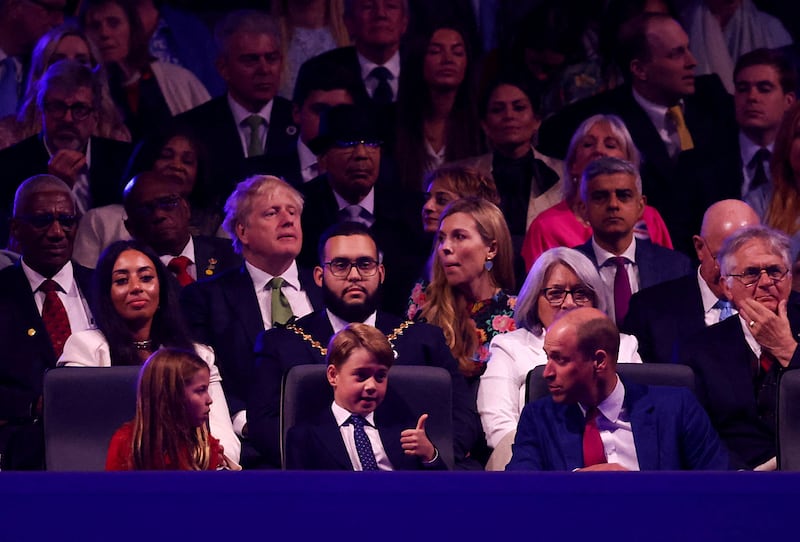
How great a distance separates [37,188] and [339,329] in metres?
1.05

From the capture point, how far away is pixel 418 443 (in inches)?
147

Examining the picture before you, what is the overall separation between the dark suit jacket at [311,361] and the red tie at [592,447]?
49 cm

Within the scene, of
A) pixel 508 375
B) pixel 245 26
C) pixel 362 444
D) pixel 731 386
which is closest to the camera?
pixel 362 444

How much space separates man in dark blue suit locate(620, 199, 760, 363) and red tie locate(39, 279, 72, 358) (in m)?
1.61

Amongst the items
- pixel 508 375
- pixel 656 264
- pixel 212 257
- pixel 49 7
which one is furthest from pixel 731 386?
pixel 49 7

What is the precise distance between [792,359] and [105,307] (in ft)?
6.01

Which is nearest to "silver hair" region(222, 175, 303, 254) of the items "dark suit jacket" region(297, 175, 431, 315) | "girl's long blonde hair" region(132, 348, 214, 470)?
"dark suit jacket" region(297, 175, 431, 315)

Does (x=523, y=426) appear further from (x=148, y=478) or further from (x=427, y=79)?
(x=427, y=79)

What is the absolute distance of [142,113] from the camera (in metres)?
5.59

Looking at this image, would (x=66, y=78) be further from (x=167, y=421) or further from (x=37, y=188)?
(x=167, y=421)

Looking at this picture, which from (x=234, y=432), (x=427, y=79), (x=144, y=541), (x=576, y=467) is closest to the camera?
(x=144, y=541)

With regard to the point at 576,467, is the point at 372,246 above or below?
above

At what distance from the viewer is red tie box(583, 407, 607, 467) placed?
3658 mm

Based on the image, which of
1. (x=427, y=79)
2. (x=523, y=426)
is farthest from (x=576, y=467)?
(x=427, y=79)
